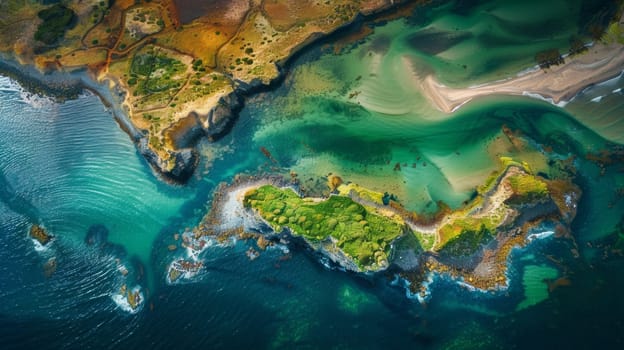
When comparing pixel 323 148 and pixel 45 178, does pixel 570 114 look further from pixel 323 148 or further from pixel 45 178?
pixel 45 178

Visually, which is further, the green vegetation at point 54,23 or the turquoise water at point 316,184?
the green vegetation at point 54,23

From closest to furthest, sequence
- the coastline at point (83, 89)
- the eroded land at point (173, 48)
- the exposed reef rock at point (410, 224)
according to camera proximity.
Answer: the exposed reef rock at point (410, 224) < the coastline at point (83, 89) < the eroded land at point (173, 48)

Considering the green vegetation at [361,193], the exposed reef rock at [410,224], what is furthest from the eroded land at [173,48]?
the green vegetation at [361,193]

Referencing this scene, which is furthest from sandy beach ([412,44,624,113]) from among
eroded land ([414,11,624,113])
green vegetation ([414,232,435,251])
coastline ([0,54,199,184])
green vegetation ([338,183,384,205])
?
coastline ([0,54,199,184])

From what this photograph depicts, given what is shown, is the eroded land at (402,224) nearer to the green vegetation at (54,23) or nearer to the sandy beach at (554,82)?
the sandy beach at (554,82)

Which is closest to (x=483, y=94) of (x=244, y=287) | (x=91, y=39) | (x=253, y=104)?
(x=253, y=104)

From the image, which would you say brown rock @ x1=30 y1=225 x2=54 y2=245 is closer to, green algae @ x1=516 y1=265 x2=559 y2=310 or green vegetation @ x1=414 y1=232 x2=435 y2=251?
green vegetation @ x1=414 y1=232 x2=435 y2=251

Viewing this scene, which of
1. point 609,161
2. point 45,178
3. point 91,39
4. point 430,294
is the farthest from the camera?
point 91,39
